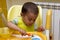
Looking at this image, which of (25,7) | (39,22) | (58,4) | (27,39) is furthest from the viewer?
(58,4)

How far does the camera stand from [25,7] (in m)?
1.09

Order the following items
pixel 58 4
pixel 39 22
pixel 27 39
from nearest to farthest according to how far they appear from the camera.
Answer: pixel 27 39
pixel 39 22
pixel 58 4

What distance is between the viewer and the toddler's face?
1.05 m

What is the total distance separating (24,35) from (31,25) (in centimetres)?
24

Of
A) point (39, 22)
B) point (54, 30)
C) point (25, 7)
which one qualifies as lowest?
point (54, 30)

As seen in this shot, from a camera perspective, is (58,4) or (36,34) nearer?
(36,34)

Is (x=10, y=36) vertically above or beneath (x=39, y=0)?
beneath

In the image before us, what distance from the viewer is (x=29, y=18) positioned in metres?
1.07

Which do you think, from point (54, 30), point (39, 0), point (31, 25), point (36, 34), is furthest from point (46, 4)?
point (36, 34)

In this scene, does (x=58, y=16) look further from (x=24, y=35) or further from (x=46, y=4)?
(x=24, y=35)

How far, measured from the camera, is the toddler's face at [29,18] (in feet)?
3.46

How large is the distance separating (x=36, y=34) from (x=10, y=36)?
154 millimetres

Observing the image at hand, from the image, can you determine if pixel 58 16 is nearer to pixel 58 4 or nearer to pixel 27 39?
pixel 58 4

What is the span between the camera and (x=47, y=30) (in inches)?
37.5
